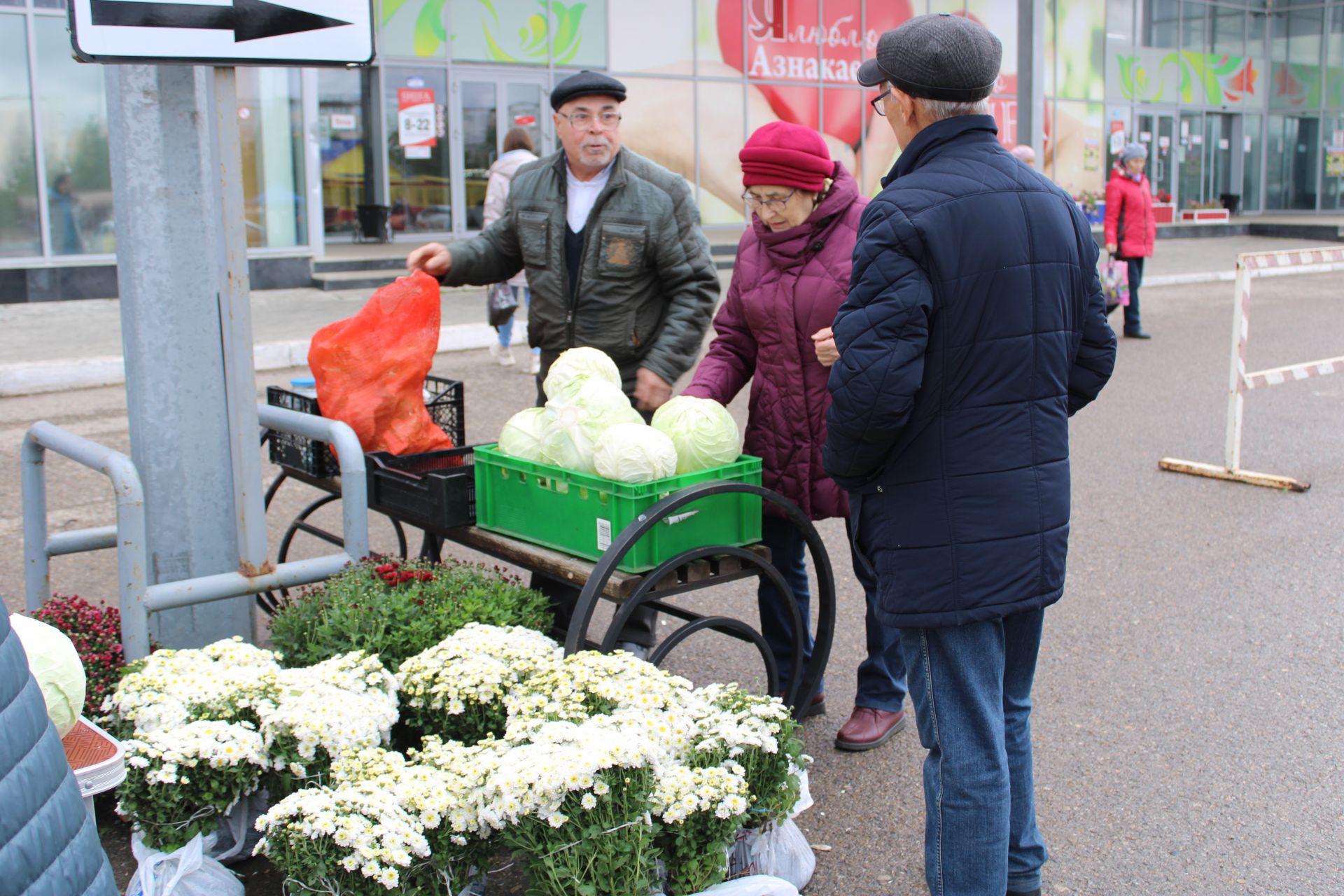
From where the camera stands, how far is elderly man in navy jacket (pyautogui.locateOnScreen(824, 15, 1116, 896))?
2.70m

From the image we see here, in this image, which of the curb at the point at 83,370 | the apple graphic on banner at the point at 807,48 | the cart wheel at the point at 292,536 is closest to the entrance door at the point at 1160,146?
the apple graphic on banner at the point at 807,48

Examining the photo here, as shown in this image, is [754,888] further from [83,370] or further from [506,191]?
[83,370]

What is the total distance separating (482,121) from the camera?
70.4 ft

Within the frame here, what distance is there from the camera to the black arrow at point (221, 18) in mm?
3346

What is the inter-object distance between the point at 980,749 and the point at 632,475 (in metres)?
1.18

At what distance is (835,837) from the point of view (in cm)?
361

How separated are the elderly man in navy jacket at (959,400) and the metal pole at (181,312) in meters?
1.85

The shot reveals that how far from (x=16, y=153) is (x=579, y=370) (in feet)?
46.5

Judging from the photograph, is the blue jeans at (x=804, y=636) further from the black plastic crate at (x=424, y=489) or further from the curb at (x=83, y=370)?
the curb at (x=83, y=370)

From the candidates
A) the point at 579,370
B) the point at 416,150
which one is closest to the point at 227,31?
the point at 579,370

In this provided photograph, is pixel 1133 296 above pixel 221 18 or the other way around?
the other way around

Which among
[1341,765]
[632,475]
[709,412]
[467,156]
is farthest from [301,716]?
[467,156]

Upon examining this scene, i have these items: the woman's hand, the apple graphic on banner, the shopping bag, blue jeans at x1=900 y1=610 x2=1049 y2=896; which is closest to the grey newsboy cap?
the woman's hand

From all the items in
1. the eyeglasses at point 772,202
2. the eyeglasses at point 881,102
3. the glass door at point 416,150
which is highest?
the glass door at point 416,150
